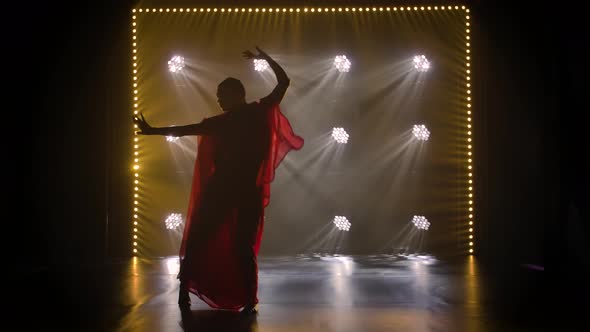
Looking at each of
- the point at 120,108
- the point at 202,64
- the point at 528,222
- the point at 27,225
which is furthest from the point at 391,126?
the point at 27,225

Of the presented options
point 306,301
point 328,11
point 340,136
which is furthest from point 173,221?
point 306,301

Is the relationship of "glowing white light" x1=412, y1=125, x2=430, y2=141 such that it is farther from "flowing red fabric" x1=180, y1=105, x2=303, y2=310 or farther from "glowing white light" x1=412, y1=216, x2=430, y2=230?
"flowing red fabric" x1=180, y1=105, x2=303, y2=310

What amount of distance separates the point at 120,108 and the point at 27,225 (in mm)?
1803

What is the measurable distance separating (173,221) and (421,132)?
3285 millimetres

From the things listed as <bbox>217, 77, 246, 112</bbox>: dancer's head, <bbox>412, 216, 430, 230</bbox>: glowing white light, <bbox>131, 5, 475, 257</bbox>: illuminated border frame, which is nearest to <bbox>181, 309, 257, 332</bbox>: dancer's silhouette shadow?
<bbox>217, 77, 246, 112</bbox>: dancer's head

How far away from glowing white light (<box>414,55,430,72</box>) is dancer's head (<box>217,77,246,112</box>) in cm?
433

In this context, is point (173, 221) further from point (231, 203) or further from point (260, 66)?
point (231, 203)

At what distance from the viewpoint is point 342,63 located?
7.45 meters

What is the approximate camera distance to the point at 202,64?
24.6 ft

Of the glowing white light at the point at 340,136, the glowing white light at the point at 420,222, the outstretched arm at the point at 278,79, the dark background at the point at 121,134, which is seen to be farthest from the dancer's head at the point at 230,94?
the glowing white light at the point at 420,222

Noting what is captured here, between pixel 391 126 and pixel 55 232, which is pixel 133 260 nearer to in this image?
pixel 55 232

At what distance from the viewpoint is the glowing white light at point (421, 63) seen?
743cm

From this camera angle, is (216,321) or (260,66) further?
(260,66)

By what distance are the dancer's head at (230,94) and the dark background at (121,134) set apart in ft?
9.36
